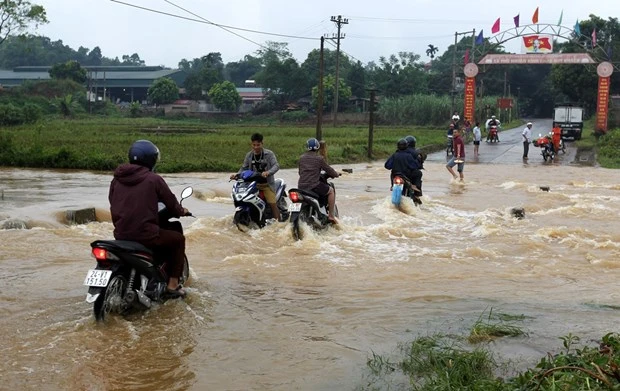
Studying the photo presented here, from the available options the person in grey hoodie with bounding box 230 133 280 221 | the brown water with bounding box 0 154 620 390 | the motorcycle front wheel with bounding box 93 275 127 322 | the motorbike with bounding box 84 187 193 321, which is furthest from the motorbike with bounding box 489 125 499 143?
the motorcycle front wheel with bounding box 93 275 127 322

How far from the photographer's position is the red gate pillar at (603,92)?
4188cm

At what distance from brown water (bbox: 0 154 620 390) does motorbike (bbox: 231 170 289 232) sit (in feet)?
0.82

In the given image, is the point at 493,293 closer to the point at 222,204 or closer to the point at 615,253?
the point at 615,253

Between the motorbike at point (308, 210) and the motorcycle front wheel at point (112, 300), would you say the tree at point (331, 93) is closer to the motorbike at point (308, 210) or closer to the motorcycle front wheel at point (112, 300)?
the motorbike at point (308, 210)

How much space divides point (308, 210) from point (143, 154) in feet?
15.9

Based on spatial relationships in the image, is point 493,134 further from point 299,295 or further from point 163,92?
point 163,92

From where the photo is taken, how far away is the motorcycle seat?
606 centimetres

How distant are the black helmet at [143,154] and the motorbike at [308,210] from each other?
4.21 m

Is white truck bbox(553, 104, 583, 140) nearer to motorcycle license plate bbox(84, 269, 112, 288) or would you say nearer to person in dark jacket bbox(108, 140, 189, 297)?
person in dark jacket bbox(108, 140, 189, 297)

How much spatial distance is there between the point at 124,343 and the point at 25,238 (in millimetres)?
5257

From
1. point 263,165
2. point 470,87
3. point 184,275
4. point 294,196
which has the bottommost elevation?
point 184,275

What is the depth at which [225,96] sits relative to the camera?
7544 centimetres

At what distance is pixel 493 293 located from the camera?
317 inches

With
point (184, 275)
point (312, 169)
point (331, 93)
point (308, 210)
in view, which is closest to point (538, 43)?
point (331, 93)
